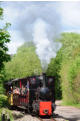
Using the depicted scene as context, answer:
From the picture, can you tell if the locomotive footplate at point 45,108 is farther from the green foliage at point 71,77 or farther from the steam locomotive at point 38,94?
the green foliage at point 71,77

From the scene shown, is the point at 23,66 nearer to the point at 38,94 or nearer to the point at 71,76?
the point at 71,76

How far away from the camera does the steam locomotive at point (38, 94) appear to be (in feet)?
62.4

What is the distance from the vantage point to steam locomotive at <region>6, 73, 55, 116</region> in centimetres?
1902

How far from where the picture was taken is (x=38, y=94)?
19484 millimetres

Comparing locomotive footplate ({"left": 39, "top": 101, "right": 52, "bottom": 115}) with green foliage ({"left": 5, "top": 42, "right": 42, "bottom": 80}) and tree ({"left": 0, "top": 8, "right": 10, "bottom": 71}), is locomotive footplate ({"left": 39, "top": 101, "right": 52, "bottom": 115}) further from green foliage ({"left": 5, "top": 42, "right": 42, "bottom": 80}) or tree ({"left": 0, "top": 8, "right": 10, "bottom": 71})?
green foliage ({"left": 5, "top": 42, "right": 42, "bottom": 80})

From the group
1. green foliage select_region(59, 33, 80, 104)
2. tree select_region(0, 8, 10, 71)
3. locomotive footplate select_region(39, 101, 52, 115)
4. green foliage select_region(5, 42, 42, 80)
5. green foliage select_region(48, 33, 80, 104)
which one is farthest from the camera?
green foliage select_region(5, 42, 42, 80)

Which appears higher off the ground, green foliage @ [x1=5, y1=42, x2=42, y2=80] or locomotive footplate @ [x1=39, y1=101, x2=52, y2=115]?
green foliage @ [x1=5, y1=42, x2=42, y2=80]

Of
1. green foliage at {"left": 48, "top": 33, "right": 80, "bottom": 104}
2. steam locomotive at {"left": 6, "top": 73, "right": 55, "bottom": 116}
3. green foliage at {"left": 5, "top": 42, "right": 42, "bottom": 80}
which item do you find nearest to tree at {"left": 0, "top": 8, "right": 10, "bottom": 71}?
steam locomotive at {"left": 6, "top": 73, "right": 55, "bottom": 116}

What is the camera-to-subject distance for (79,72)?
95.7ft

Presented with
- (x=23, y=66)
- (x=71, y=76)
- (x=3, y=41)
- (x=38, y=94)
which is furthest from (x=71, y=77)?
(x=23, y=66)

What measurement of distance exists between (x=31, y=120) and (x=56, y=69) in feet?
121

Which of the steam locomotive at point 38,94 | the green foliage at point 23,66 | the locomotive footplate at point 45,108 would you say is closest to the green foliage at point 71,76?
the steam locomotive at point 38,94

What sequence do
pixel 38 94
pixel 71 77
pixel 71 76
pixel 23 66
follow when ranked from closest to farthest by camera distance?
pixel 38 94 → pixel 71 76 → pixel 71 77 → pixel 23 66

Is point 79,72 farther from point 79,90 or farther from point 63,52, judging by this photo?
point 63,52
